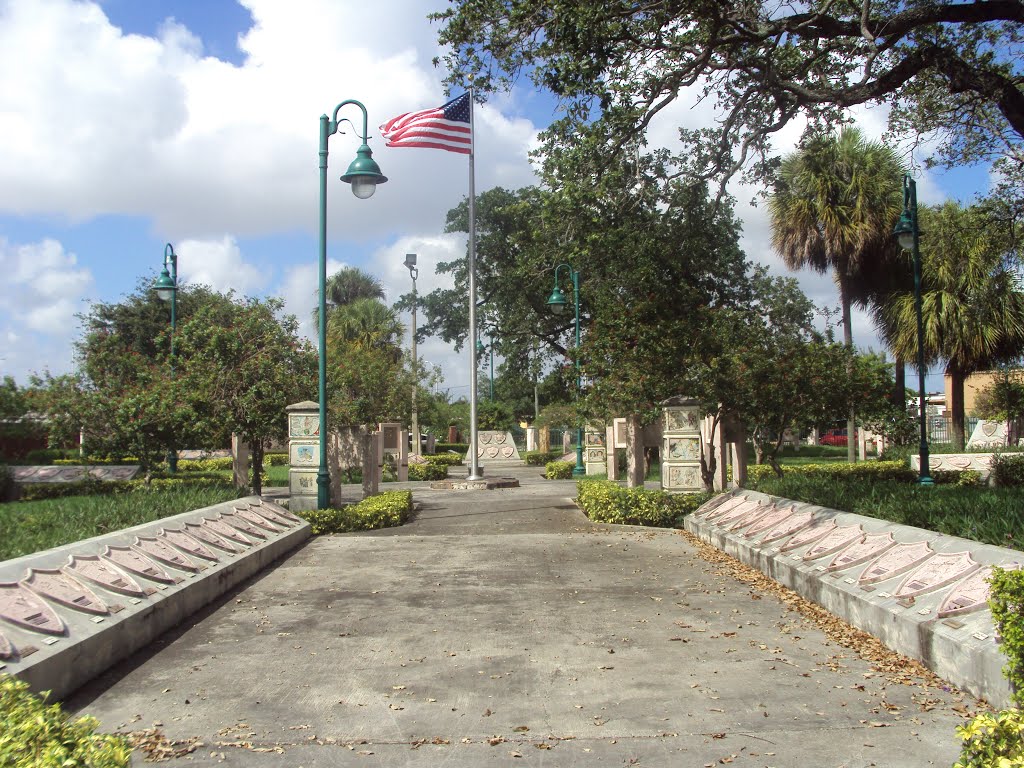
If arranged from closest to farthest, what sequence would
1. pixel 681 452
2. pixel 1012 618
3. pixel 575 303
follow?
pixel 1012 618, pixel 681 452, pixel 575 303

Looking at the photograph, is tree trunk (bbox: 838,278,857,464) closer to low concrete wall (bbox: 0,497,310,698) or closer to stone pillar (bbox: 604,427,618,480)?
stone pillar (bbox: 604,427,618,480)

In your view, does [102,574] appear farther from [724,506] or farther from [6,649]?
[724,506]

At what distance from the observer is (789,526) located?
10.6 m

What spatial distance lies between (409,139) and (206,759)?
710 inches

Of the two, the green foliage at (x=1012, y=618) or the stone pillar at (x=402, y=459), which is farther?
the stone pillar at (x=402, y=459)

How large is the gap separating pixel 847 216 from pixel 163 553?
25734 millimetres

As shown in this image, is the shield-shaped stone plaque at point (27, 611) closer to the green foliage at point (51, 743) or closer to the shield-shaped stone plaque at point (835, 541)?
the green foliage at point (51, 743)

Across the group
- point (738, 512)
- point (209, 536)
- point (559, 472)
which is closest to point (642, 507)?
point (738, 512)

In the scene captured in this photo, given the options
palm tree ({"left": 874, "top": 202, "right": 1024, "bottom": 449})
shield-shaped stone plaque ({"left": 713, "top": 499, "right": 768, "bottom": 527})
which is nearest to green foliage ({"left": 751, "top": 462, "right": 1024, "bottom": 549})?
shield-shaped stone plaque ({"left": 713, "top": 499, "right": 768, "bottom": 527})

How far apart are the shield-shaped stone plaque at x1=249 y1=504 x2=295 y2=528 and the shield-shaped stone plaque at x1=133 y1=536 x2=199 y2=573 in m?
3.88

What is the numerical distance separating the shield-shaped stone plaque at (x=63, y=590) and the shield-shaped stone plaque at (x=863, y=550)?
6.27 meters

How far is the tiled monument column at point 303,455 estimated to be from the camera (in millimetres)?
15977

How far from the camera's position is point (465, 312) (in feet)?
136

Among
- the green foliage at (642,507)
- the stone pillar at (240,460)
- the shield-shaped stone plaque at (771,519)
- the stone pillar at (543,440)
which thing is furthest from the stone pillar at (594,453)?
the shield-shaped stone plaque at (771,519)
